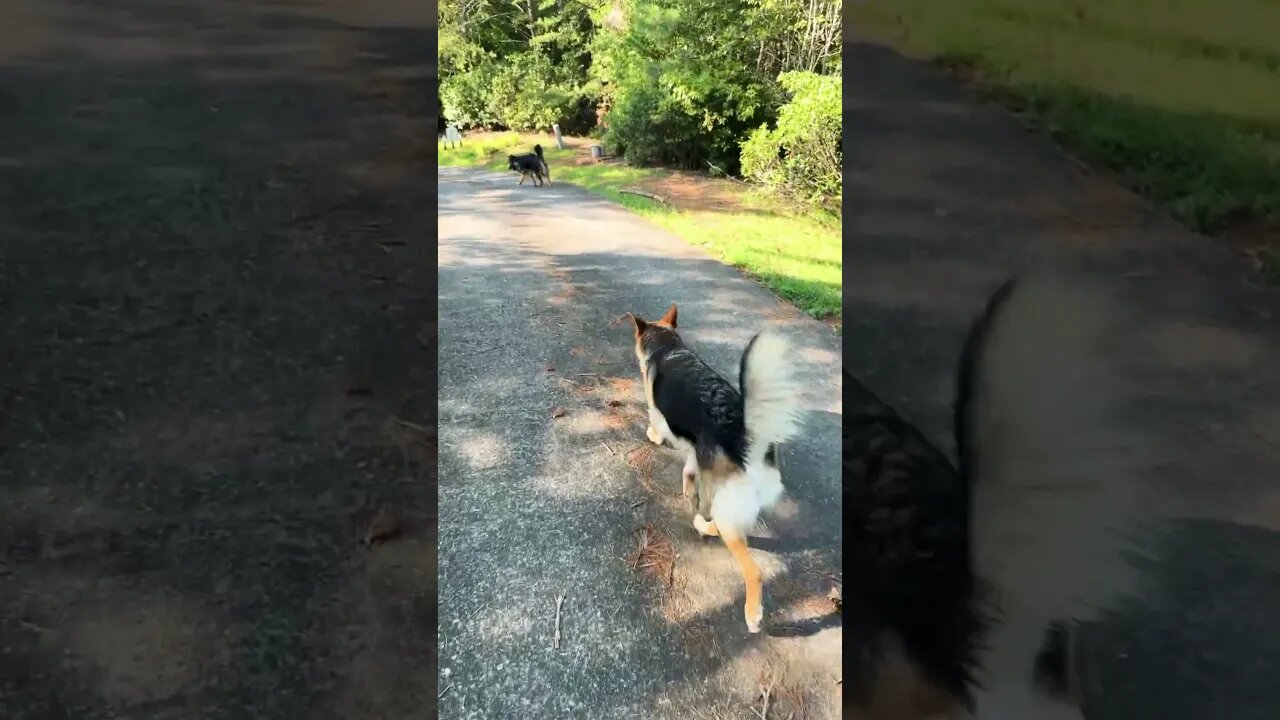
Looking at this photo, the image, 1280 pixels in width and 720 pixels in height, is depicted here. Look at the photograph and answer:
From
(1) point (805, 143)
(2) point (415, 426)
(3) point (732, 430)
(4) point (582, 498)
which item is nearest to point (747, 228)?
(1) point (805, 143)

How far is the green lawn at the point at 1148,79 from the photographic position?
1.05m

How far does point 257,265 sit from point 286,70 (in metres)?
0.29

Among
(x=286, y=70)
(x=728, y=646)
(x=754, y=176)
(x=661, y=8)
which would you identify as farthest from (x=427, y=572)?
(x=661, y=8)

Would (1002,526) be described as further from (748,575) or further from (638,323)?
(638,323)

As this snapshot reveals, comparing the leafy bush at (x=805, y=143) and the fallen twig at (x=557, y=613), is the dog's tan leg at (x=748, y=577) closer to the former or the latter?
the fallen twig at (x=557, y=613)

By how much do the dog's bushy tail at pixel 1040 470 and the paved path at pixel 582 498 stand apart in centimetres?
25

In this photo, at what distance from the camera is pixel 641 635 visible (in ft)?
4.06

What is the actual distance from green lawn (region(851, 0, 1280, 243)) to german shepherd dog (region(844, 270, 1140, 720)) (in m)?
0.22

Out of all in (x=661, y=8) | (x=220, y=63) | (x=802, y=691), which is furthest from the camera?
(x=661, y=8)

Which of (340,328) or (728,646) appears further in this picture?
(728,646)

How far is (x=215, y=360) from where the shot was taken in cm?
111

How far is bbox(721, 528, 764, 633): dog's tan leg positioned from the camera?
1.26 metres

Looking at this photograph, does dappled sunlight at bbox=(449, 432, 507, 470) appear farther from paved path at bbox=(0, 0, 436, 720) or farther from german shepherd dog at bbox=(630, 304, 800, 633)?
german shepherd dog at bbox=(630, 304, 800, 633)

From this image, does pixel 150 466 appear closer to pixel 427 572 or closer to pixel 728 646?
pixel 427 572
